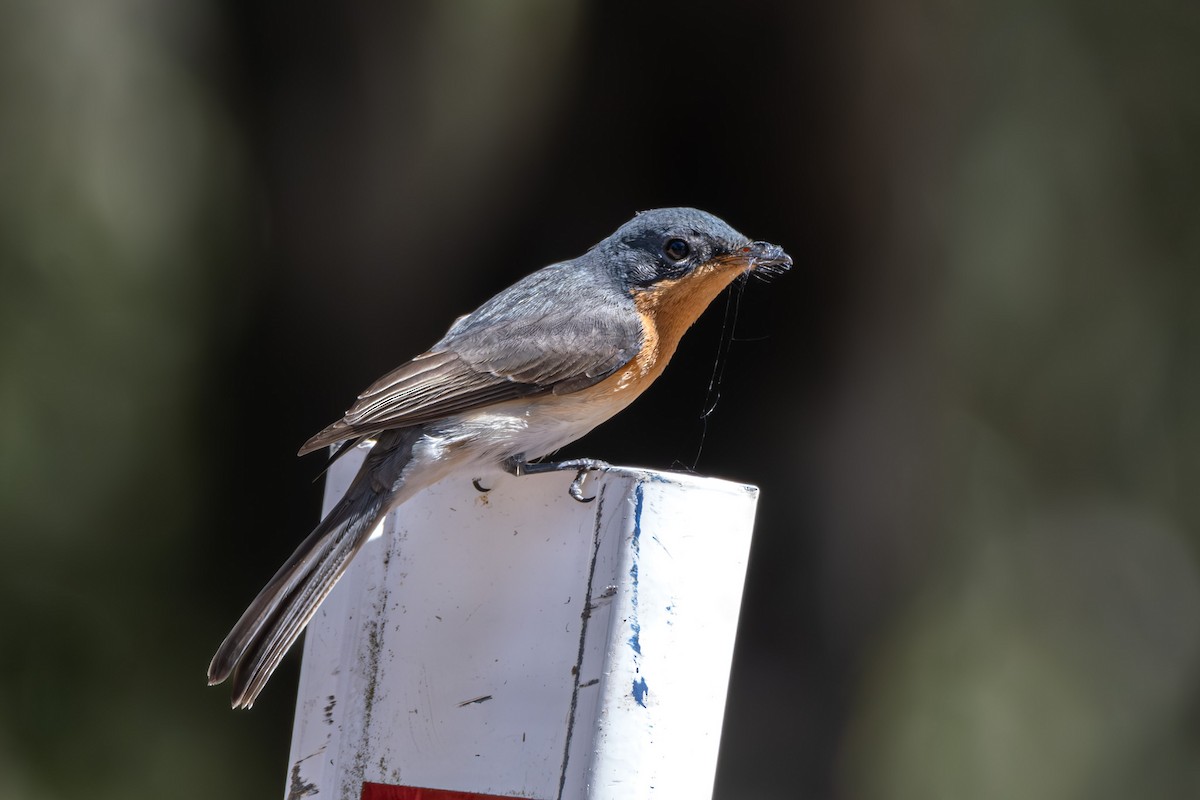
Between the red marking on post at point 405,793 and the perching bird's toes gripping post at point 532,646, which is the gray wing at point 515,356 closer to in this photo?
the perching bird's toes gripping post at point 532,646

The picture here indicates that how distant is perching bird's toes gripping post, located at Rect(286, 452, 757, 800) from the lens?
5.55ft

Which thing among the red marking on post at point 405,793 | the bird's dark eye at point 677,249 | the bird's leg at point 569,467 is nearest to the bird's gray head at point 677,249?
the bird's dark eye at point 677,249

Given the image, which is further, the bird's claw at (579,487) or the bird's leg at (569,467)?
the bird's leg at (569,467)

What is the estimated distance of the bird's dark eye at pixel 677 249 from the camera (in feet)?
9.90

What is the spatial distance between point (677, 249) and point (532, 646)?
1440 mm

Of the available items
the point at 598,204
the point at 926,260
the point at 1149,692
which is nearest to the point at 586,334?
the point at 598,204

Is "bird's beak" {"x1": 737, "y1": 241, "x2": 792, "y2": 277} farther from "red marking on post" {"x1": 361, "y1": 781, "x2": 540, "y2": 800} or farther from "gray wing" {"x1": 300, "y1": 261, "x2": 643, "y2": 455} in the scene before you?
"red marking on post" {"x1": 361, "y1": 781, "x2": 540, "y2": 800}

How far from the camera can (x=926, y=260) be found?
5016 mm

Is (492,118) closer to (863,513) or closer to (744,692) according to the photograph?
(863,513)

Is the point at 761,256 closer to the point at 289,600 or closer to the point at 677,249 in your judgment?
the point at 677,249

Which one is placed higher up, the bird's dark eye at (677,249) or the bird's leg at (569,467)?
the bird's dark eye at (677,249)

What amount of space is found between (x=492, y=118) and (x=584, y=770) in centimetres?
392

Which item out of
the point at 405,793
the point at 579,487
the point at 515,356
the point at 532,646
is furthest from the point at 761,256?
the point at 405,793

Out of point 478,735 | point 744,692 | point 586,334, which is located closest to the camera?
point 478,735
